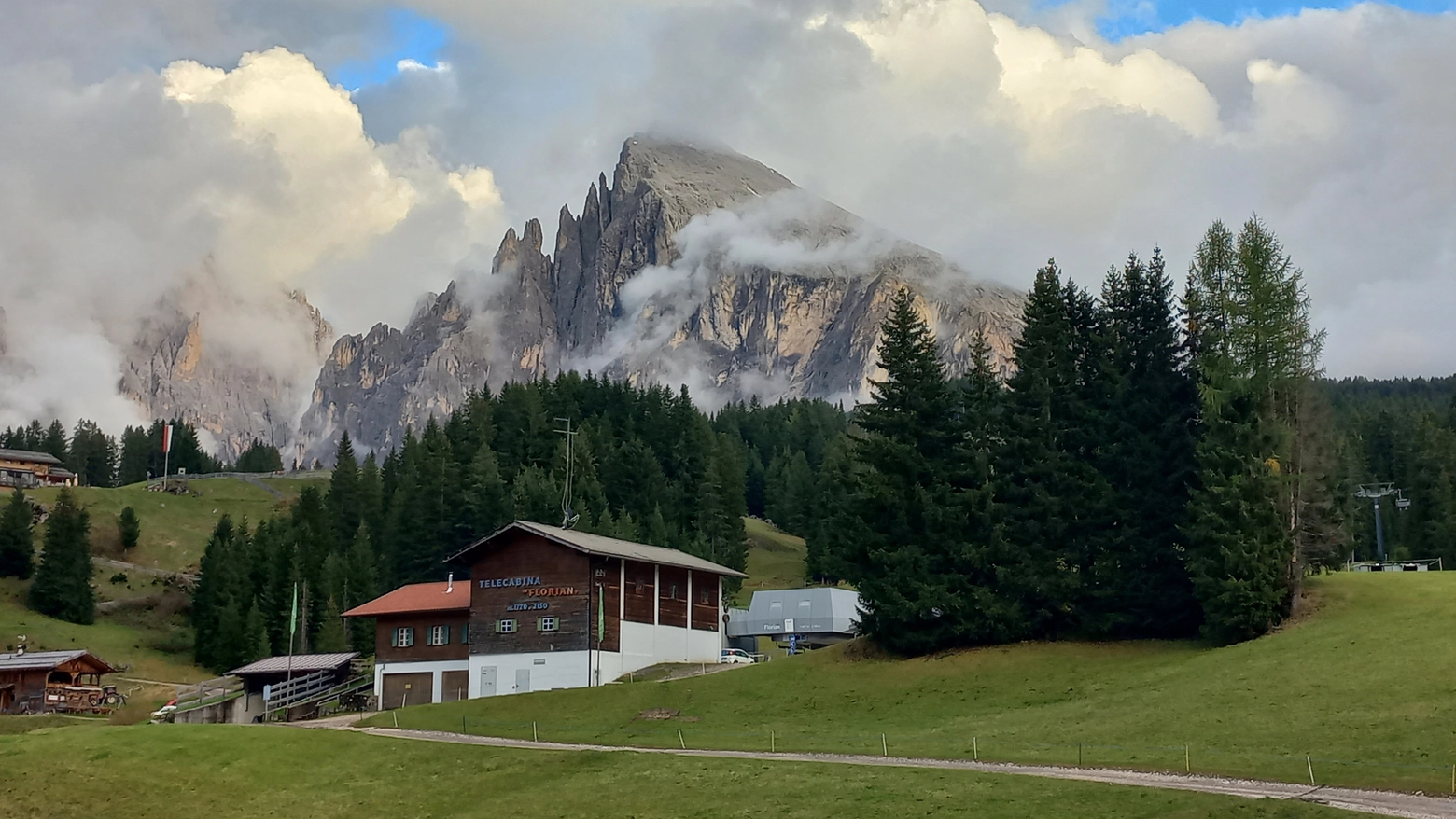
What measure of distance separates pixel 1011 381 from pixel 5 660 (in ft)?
198

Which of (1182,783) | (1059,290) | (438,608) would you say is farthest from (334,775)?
(1059,290)

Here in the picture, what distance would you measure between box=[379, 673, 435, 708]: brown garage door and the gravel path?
84.9 ft

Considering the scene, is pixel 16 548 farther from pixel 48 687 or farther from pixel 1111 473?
pixel 1111 473

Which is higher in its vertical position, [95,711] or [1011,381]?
[1011,381]

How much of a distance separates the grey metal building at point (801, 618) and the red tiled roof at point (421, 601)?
3473cm

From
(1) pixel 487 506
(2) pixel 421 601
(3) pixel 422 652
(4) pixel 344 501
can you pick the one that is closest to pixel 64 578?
(4) pixel 344 501

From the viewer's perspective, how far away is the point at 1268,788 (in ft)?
110

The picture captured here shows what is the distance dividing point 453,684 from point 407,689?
2.82 meters

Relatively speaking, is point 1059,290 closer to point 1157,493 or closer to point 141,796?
point 1157,493

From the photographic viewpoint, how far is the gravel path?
30.1 meters

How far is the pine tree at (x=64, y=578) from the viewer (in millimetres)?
114062

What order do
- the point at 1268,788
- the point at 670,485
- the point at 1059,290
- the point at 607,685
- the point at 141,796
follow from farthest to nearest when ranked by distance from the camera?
the point at 670,485
the point at 1059,290
the point at 607,685
the point at 141,796
the point at 1268,788

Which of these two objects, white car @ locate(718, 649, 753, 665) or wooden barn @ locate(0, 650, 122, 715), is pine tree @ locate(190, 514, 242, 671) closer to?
wooden barn @ locate(0, 650, 122, 715)

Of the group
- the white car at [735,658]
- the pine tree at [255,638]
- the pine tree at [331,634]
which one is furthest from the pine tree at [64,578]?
the white car at [735,658]
